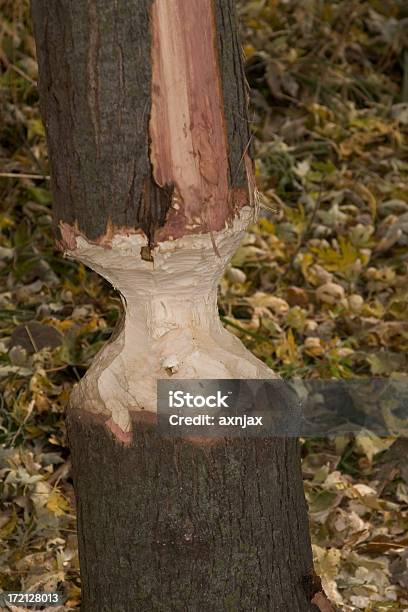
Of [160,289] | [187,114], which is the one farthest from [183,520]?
[187,114]

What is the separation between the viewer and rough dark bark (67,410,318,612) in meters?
1.60

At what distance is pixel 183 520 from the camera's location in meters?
1.60

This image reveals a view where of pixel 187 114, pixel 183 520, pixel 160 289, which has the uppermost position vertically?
pixel 187 114

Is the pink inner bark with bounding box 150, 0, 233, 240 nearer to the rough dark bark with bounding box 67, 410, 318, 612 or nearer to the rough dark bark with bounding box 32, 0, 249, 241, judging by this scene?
the rough dark bark with bounding box 32, 0, 249, 241

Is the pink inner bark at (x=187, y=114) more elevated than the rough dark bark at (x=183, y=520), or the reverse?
the pink inner bark at (x=187, y=114)

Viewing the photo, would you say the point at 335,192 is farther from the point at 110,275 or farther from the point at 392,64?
the point at 110,275

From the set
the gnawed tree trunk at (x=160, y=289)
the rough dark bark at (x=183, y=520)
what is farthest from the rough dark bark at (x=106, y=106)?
the rough dark bark at (x=183, y=520)

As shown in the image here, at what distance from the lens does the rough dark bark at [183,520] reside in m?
1.60

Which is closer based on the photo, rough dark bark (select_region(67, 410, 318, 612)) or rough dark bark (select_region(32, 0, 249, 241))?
rough dark bark (select_region(32, 0, 249, 241))

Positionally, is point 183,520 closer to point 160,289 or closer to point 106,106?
point 160,289

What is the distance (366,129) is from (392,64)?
20.5 inches

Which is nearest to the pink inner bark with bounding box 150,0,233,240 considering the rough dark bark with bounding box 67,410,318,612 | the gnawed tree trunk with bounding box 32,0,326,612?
the gnawed tree trunk with bounding box 32,0,326,612

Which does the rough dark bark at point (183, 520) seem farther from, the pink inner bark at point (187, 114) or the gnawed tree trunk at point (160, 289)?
the pink inner bark at point (187, 114)

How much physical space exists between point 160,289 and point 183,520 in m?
0.36
